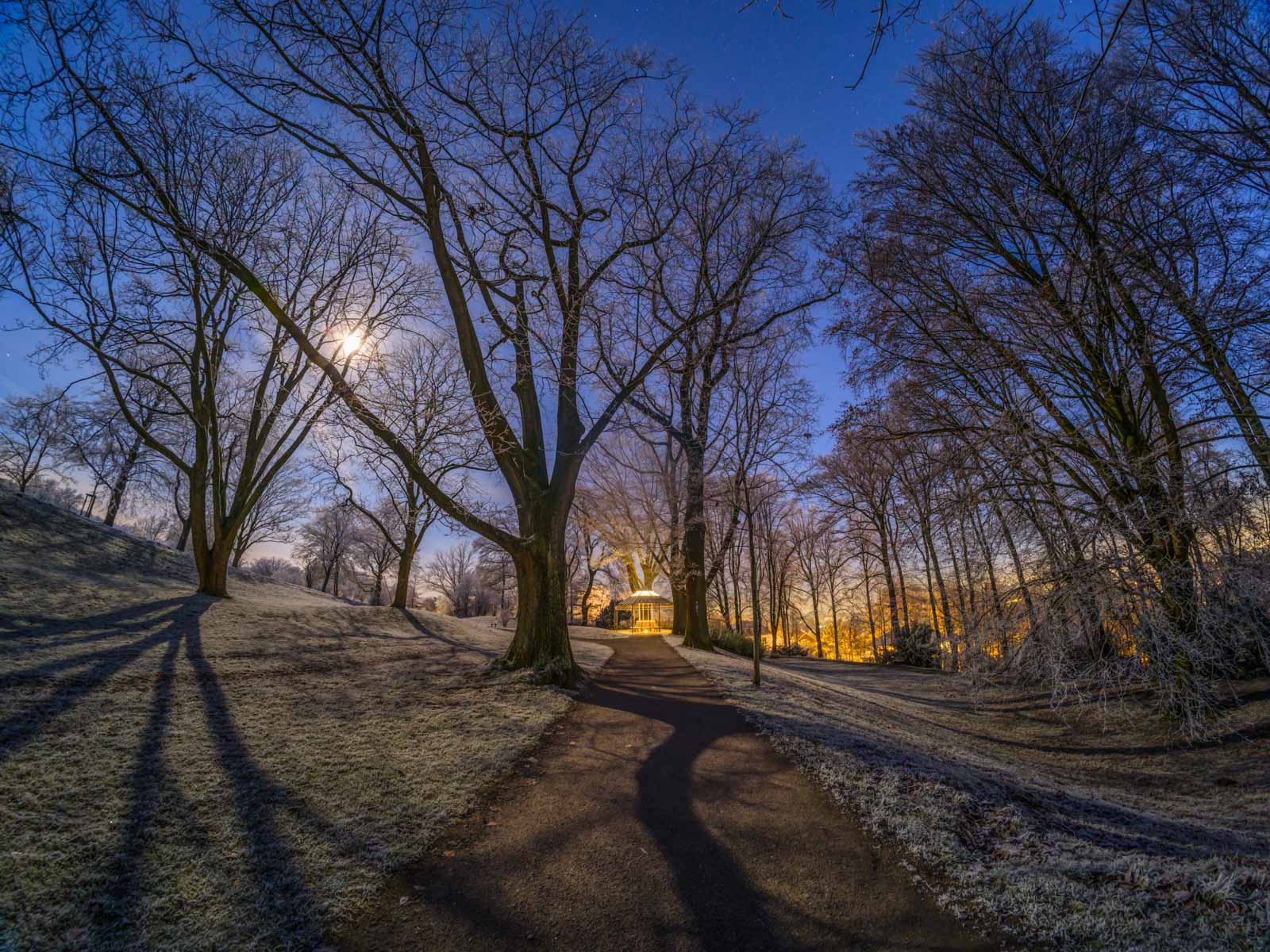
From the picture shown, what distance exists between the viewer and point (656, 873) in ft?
9.59

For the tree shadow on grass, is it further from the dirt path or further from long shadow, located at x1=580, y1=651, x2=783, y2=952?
the dirt path

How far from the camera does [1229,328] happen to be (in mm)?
5633

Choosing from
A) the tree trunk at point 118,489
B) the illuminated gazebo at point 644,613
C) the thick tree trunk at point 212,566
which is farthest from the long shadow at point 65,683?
the tree trunk at point 118,489

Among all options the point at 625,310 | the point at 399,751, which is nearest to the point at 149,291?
the point at 625,310

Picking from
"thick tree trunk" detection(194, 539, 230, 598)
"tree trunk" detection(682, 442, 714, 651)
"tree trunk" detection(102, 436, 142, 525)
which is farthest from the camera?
"tree trunk" detection(102, 436, 142, 525)

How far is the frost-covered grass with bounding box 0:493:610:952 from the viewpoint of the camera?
2275mm

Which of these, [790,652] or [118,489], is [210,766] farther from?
[118,489]

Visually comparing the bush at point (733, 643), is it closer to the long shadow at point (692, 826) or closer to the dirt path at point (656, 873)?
the long shadow at point (692, 826)

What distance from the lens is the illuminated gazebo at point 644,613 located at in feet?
96.6

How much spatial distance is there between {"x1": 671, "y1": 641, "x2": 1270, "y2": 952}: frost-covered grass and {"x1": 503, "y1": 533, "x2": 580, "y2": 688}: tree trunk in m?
2.82

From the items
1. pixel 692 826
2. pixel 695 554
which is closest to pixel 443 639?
pixel 695 554


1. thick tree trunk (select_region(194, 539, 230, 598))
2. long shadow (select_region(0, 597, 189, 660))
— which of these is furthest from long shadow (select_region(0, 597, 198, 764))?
thick tree trunk (select_region(194, 539, 230, 598))

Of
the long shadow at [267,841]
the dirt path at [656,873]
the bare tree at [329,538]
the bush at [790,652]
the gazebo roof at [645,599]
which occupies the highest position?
the bare tree at [329,538]

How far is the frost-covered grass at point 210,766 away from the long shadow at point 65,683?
0.02 m
